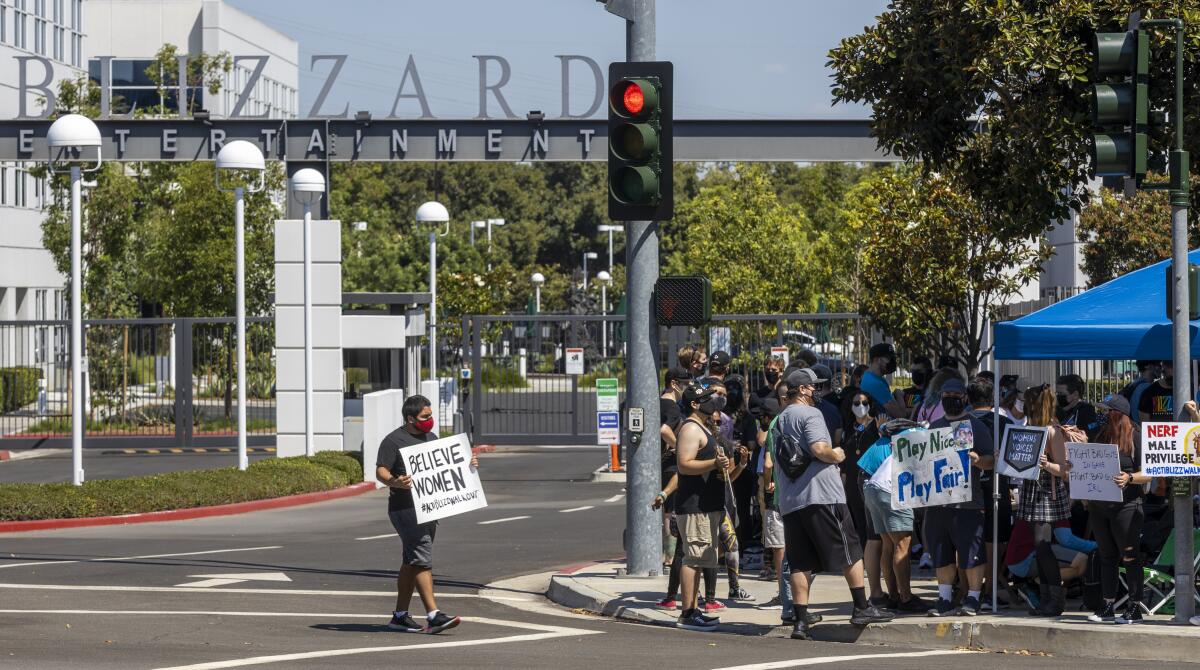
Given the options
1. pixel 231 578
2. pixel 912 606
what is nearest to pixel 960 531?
pixel 912 606

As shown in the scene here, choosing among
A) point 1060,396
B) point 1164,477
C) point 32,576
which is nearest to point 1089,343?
point 1060,396

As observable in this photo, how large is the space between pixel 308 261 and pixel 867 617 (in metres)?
15.7

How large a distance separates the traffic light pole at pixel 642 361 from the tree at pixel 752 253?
3903 cm

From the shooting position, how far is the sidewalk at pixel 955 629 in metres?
10.7

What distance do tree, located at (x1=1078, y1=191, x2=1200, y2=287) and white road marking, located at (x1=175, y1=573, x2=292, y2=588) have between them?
1093 inches

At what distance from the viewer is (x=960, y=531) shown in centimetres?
1188

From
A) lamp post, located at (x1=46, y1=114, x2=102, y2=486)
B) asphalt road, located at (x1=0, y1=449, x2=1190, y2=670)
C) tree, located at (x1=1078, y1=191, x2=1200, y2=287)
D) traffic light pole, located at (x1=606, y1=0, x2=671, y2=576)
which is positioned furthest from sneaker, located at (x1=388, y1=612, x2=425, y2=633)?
tree, located at (x1=1078, y1=191, x2=1200, y2=287)

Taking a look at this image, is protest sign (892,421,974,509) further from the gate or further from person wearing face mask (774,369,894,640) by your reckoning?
the gate

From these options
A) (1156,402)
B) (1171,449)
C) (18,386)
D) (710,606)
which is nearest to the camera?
(1171,449)

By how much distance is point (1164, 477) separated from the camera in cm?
1149

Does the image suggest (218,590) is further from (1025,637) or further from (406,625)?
Result: (1025,637)

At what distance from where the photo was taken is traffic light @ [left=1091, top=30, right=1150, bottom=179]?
10977 mm

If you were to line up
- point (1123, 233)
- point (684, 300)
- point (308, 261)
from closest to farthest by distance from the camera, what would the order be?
point (684, 300), point (308, 261), point (1123, 233)

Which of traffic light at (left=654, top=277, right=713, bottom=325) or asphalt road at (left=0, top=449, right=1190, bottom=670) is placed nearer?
asphalt road at (left=0, top=449, right=1190, bottom=670)
